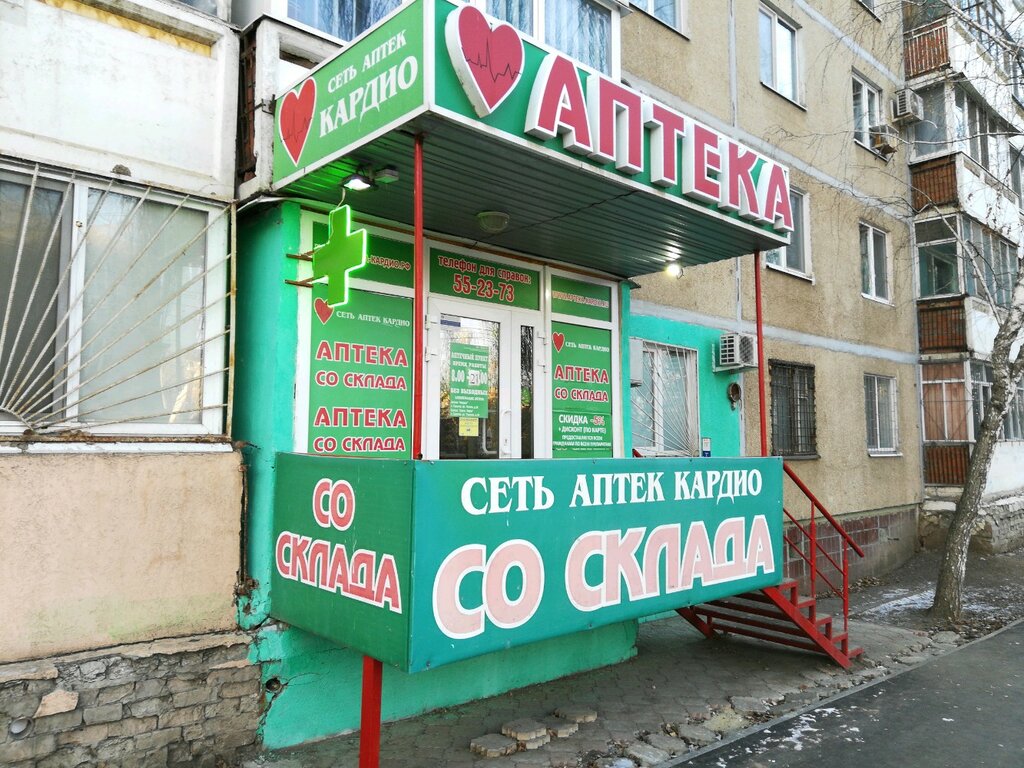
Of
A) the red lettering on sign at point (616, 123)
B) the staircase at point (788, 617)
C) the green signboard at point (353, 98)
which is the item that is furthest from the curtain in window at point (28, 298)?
the staircase at point (788, 617)

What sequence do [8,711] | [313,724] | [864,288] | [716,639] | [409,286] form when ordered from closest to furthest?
[8,711] < [313,724] < [409,286] < [716,639] < [864,288]

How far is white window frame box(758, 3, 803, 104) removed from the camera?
10430mm

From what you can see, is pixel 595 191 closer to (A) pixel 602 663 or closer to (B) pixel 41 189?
(B) pixel 41 189

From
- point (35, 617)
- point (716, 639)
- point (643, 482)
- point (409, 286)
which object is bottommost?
point (716, 639)

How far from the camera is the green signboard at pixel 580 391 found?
6281 millimetres

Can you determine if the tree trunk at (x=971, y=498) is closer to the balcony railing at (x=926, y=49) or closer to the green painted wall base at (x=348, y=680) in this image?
the green painted wall base at (x=348, y=680)

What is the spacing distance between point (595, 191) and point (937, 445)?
11.6 metres

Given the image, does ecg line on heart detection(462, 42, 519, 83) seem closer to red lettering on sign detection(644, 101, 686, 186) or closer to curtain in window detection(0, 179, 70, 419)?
red lettering on sign detection(644, 101, 686, 186)

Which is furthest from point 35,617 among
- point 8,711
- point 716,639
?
point 716,639

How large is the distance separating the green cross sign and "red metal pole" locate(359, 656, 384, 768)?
2006 mm

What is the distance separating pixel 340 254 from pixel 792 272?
8.07 metres

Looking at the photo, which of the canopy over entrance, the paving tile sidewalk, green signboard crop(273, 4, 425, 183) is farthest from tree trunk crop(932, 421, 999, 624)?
green signboard crop(273, 4, 425, 183)

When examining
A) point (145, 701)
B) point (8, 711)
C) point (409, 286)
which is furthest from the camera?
point (409, 286)

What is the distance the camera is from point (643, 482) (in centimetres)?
480
